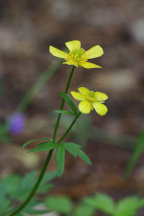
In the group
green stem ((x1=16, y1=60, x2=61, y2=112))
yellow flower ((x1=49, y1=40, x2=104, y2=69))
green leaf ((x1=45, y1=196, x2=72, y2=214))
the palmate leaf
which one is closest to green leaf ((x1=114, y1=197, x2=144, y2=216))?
green leaf ((x1=45, y1=196, x2=72, y2=214))

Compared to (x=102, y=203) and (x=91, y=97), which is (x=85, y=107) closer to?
(x=91, y=97)

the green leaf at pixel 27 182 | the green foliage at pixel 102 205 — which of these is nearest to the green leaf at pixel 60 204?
the green foliage at pixel 102 205

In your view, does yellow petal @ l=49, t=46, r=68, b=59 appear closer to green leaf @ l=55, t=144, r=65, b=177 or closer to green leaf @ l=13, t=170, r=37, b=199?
green leaf @ l=55, t=144, r=65, b=177

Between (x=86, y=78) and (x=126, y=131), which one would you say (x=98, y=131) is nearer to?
(x=126, y=131)

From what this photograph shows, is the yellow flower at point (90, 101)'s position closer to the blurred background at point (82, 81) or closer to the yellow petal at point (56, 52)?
the yellow petal at point (56, 52)

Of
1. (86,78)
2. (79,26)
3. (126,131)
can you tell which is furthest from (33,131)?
(79,26)
